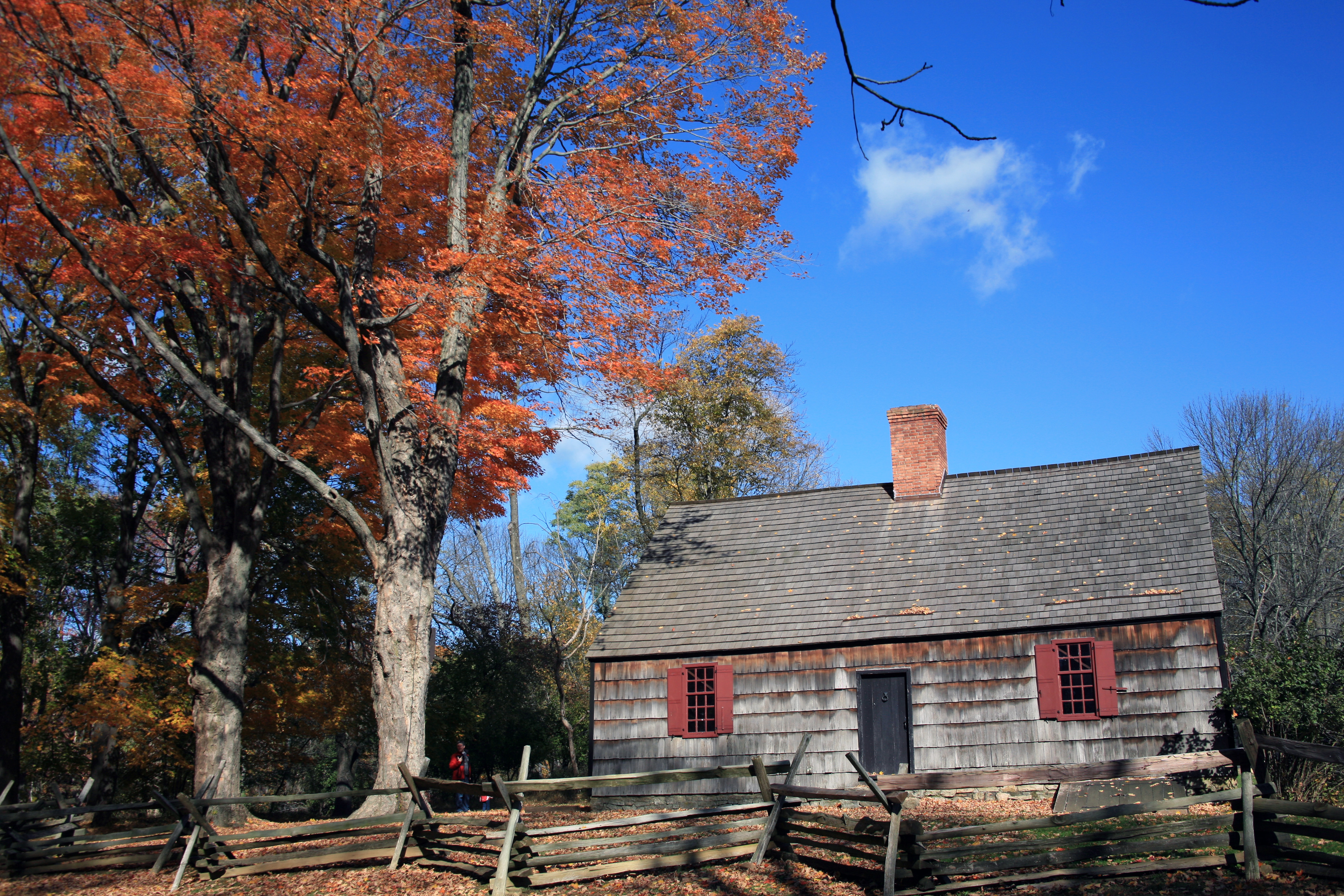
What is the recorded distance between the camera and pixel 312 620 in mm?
21516

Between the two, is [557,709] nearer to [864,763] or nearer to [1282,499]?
[864,763]

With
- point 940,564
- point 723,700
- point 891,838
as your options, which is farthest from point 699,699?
point 891,838

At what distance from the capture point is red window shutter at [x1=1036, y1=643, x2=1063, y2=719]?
51.9 feet

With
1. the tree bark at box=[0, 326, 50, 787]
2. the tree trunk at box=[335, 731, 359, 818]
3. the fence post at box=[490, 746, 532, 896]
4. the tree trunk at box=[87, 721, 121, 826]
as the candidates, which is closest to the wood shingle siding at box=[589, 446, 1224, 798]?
the fence post at box=[490, 746, 532, 896]

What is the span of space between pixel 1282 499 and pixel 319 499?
29.2 metres

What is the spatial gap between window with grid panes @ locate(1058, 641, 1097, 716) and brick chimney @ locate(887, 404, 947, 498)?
5122 millimetres

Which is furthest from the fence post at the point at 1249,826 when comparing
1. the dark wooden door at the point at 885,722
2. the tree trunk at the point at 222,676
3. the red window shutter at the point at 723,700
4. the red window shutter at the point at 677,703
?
the tree trunk at the point at 222,676

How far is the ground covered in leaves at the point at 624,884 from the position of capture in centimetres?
783

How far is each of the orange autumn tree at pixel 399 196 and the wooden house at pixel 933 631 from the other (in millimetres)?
5207

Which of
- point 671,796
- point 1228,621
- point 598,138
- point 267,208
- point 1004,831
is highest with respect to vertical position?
point 598,138

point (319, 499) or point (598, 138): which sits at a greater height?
Answer: point (598, 138)

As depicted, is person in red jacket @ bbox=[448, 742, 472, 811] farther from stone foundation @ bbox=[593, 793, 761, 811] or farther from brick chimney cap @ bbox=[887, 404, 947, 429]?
brick chimney cap @ bbox=[887, 404, 947, 429]

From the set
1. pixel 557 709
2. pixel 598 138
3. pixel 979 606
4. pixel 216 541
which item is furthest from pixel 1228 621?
pixel 216 541

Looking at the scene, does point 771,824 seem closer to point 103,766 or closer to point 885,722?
point 885,722
